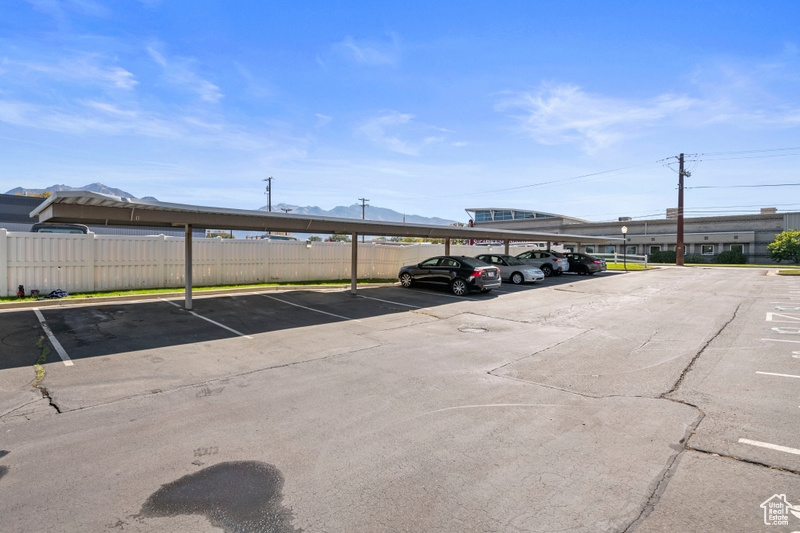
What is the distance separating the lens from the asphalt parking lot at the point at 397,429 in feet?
10.1

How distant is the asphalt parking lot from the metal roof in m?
2.55

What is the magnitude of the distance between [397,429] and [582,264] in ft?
81.8

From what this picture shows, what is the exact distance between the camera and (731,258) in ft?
146

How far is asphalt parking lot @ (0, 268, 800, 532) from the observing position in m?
3.08

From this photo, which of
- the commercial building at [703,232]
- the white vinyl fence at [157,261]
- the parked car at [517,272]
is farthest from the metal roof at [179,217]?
the commercial building at [703,232]

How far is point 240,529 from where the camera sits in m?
2.87

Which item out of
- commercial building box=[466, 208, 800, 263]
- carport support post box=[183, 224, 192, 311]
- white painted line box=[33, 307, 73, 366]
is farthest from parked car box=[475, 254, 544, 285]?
commercial building box=[466, 208, 800, 263]

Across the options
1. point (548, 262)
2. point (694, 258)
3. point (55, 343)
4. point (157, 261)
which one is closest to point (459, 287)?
point (548, 262)

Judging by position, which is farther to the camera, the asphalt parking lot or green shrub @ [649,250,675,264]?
green shrub @ [649,250,675,264]

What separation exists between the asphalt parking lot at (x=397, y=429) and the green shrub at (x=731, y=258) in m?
43.2

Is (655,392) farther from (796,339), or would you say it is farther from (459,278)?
(459,278)

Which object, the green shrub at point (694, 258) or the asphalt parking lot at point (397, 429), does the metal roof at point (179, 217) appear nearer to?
the asphalt parking lot at point (397, 429)

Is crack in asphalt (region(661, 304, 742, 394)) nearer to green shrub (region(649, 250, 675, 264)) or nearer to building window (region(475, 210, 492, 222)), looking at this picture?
green shrub (region(649, 250, 675, 264))

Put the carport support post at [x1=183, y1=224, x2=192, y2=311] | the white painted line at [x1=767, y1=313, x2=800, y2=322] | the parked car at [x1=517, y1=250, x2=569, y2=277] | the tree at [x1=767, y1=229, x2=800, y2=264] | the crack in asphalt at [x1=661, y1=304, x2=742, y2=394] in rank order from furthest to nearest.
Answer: the tree at [x1=767, y1=229, x2=800, y2=264]
the parked car at [x1=517, y1=250, x2=569, y2=277]
the carport support post at [x1=183, y1=224, x2=192, y2=311]
the white painted line at [x1=767, y1=313, x2=800, y2=322]
the crack in asphalt at [x1=661, y1=304, x2=742, y2=394]
